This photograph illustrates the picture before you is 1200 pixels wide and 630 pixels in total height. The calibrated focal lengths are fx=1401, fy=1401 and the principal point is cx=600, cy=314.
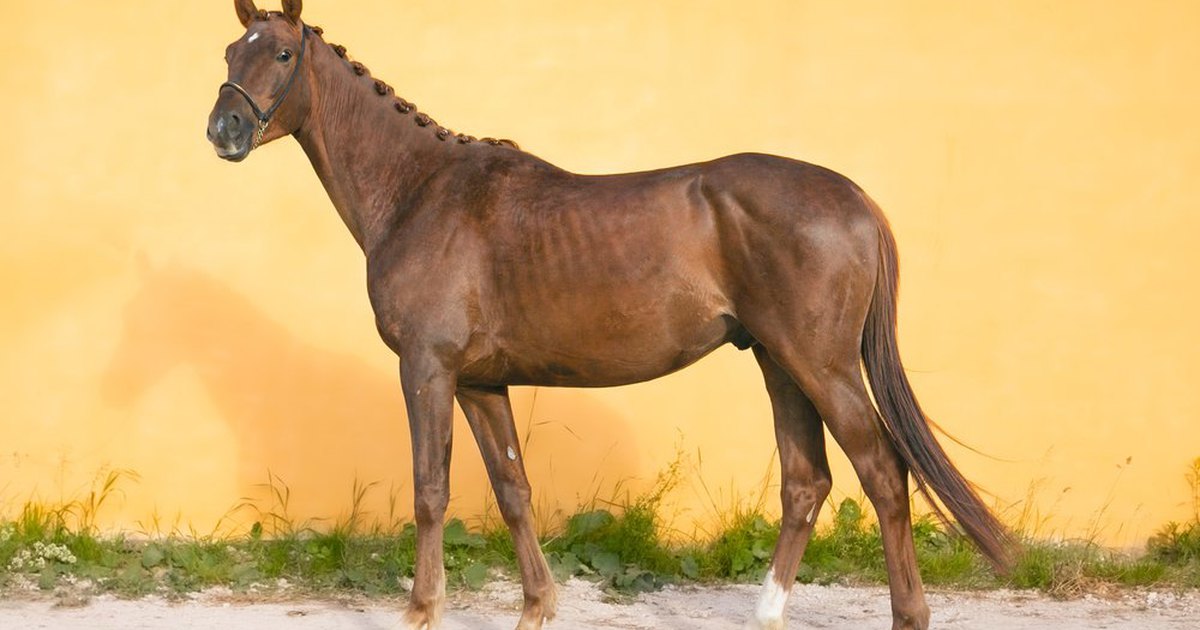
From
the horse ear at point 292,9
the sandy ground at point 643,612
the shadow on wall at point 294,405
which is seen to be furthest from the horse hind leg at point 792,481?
the horse ear at point 292,9

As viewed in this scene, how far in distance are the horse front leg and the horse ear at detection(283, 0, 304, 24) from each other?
137 centimetres

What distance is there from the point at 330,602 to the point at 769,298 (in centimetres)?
257

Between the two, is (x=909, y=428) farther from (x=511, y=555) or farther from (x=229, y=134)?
(x=229, y=134)

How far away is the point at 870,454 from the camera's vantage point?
479 cm

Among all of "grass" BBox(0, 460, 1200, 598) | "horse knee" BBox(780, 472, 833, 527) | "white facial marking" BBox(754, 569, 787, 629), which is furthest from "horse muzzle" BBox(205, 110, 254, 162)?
"white facial marking" BBox(754, 569, 787, 629)

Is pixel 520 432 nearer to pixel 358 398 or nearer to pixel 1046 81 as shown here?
pixel 358 398

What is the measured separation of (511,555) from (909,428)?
238 cm

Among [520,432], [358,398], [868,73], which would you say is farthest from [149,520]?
[868,73]

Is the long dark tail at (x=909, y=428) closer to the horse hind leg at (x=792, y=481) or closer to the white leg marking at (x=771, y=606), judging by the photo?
the horse hind leg at (x=792, y=481)

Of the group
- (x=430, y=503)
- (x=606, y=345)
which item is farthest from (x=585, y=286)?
(x=430, y=503)

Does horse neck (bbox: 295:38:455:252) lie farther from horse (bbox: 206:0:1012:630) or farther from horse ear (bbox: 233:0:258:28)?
horse ear (bbox: 233:0:258:28)

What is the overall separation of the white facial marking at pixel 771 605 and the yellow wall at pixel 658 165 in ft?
5.17

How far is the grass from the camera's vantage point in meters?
6.30

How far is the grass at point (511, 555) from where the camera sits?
6.30 meters
